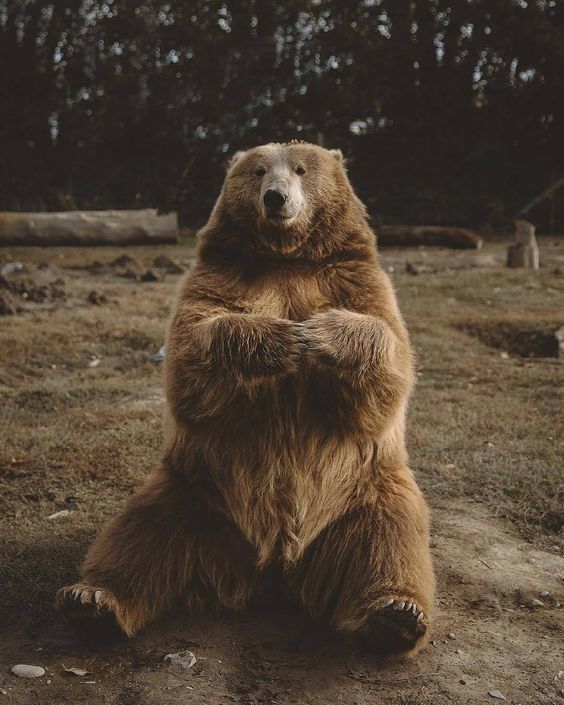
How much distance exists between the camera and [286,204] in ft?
11.1

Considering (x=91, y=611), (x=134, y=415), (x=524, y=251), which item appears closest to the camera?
(x=91, y=611)

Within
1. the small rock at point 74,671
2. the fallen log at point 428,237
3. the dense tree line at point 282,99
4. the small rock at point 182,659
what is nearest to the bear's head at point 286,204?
the small rock at point 182,659

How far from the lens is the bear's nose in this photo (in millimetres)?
3367

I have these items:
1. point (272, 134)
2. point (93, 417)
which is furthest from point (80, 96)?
point (93, 417)

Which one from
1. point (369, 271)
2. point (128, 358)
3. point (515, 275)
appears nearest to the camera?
point (369, 271)

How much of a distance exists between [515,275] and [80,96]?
939 centimetres

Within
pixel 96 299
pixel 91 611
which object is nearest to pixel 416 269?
pixel 96 299

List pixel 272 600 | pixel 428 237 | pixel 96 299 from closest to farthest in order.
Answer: pixel 272 600
pixel 96 299
pixel 428 237

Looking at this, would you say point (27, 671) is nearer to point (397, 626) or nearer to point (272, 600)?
point (272, 600)

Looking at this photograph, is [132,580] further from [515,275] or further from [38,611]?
[515,275]

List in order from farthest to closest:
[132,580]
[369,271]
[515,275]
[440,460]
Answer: [515,275]
[440,460]
[369,271]
[132,580]

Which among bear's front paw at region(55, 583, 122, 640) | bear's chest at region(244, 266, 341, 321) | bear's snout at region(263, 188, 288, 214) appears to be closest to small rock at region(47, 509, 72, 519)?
bear's front paw at region(55, 583, 122, 640)

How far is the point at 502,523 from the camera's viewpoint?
4.14m

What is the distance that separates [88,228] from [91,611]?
11.2 m
